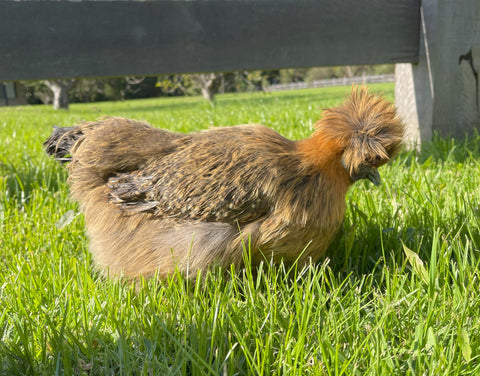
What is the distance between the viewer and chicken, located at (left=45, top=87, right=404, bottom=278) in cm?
194

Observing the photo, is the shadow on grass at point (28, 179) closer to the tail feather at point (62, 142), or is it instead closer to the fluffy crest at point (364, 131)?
the tail feather at point (62, 142)

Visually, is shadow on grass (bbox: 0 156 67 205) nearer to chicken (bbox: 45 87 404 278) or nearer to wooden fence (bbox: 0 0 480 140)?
wooden fence (bbox: 0 0 480 140)

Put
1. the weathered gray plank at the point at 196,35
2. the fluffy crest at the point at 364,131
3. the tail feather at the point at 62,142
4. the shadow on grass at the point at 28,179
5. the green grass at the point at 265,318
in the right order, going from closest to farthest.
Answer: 1. the green grass at the point at 265,318
2. the fluffy crest at the point at 364,131
3. the tail feather at the point at 62,142
4. the weathered gray plank at the point at 196,35
5. the shadow on grass at the point at 28,179

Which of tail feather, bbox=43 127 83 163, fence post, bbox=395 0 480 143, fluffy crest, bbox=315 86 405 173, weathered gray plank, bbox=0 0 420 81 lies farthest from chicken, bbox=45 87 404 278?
fence post, bbox=395 0 480 143

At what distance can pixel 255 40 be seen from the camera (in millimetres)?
3621

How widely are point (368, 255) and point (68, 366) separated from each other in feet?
5.19

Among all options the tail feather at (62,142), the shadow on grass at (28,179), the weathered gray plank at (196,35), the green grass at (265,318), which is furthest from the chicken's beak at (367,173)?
the shadow on grass at (28,179)

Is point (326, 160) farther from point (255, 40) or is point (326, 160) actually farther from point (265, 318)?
point (255, 40)

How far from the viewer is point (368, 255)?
238cm

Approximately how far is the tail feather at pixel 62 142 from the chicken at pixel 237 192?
47cm

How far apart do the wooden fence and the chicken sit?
1497 mm

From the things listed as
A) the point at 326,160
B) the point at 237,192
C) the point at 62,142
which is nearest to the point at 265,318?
the point at 237,192

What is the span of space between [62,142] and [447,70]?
3.33 m

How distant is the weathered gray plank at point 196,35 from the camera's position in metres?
3.18
